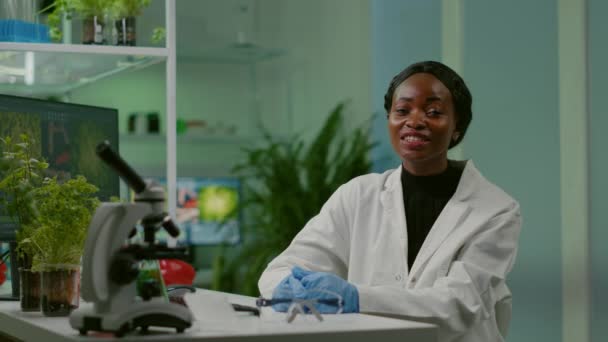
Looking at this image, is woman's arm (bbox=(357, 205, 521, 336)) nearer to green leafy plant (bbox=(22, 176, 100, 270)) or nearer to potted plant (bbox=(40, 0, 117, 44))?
green leafy plant (bbox=(22, 176, 100, 270))

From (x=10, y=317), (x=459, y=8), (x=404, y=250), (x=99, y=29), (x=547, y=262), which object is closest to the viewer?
(x=10, y=317)

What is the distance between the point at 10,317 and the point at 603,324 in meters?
2.65

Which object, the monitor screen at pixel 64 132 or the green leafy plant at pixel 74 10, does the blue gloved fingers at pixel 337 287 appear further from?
the green leafy plant at pixel 74 10

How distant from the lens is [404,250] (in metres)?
2.50

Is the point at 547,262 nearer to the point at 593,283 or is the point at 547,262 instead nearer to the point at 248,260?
the point at 593,283

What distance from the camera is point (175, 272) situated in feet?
9.19

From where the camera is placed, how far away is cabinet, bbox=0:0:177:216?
2.95 metres

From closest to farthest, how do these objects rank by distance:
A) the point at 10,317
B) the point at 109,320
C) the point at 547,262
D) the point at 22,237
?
the point at 109,320 < the point at 10,317 < the point at 22,237 < the point at 547,262

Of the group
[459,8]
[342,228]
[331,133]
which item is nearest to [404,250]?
[342,228]

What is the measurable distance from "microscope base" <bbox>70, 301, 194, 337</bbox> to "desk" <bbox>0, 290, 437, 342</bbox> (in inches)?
0.7

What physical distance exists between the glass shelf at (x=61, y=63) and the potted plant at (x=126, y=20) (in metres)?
0.05

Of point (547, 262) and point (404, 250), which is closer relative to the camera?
point (404, 250)

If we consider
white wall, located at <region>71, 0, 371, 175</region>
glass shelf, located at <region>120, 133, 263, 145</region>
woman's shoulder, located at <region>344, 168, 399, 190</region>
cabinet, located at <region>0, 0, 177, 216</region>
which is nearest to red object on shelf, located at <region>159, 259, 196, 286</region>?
cabinet, located at <region>0, 0, 177, 216</region>

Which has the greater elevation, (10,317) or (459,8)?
(459,8)
